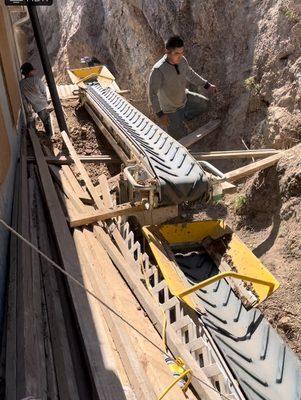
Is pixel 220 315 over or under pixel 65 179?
under

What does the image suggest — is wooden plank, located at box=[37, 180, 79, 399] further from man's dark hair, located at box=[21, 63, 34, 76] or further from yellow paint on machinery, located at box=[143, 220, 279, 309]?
man's dark hair, located at box=[21, 63, 34, 76]

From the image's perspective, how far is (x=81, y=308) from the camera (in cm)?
316

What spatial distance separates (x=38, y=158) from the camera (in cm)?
634

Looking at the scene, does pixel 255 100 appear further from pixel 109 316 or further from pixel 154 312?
pixel 109 316

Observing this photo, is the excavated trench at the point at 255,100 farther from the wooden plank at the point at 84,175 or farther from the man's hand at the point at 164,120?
the man's hand at the point at 164,120

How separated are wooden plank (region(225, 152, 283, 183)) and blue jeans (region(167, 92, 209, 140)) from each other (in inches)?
79.0

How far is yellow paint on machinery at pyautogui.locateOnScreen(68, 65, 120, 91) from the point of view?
934cm

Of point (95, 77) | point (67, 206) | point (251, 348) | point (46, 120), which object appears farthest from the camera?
point (95, 77)

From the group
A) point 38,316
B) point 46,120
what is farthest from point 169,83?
point 38,316

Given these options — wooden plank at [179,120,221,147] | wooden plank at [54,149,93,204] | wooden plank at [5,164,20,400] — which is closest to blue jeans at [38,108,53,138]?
wooden plank at [54,149,93,204]

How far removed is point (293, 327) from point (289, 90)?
3362 millimetres

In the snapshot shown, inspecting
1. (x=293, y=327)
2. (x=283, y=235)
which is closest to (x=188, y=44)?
(x=283, y=235)

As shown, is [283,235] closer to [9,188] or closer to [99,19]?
[9,188]

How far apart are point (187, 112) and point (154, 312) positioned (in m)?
4.52
